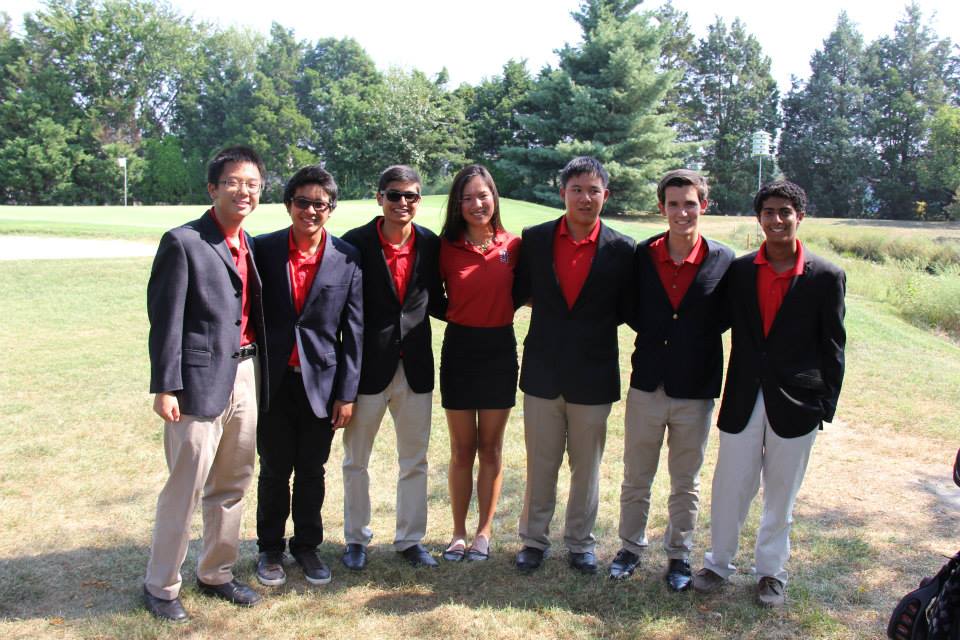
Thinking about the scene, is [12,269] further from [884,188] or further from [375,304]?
[884,188]

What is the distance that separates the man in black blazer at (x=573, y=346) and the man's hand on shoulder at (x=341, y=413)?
0.90 m

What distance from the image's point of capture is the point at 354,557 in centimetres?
395

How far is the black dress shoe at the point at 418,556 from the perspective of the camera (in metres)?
3.97

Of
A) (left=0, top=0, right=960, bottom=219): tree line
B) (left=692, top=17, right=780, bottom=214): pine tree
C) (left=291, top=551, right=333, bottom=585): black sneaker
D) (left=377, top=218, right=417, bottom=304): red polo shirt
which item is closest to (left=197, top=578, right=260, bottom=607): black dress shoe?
(left=291, top=551, right=333, bottom=585): black sneaker

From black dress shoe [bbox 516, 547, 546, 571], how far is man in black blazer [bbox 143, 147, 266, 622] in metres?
1.33

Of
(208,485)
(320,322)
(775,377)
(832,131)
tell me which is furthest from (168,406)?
(832,131)

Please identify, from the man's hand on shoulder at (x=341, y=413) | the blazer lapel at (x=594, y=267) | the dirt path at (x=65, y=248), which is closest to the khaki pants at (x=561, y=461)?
the blazer lapel at (x=594, y=267)

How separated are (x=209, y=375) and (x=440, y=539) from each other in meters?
1.76

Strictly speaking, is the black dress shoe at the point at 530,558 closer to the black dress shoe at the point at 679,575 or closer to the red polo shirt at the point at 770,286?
the black dress shoe at the point at 679,575

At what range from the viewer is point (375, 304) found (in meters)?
3.84

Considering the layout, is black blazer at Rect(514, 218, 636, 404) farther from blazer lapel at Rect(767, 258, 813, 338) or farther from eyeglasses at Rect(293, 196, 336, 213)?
eyeglasses at Rect(293, 196, 336, 213)

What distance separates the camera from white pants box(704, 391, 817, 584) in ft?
11.6

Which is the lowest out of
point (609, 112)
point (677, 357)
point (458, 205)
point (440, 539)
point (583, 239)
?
point (440, 539)

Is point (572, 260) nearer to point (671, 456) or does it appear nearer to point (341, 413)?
point (671, 456)
